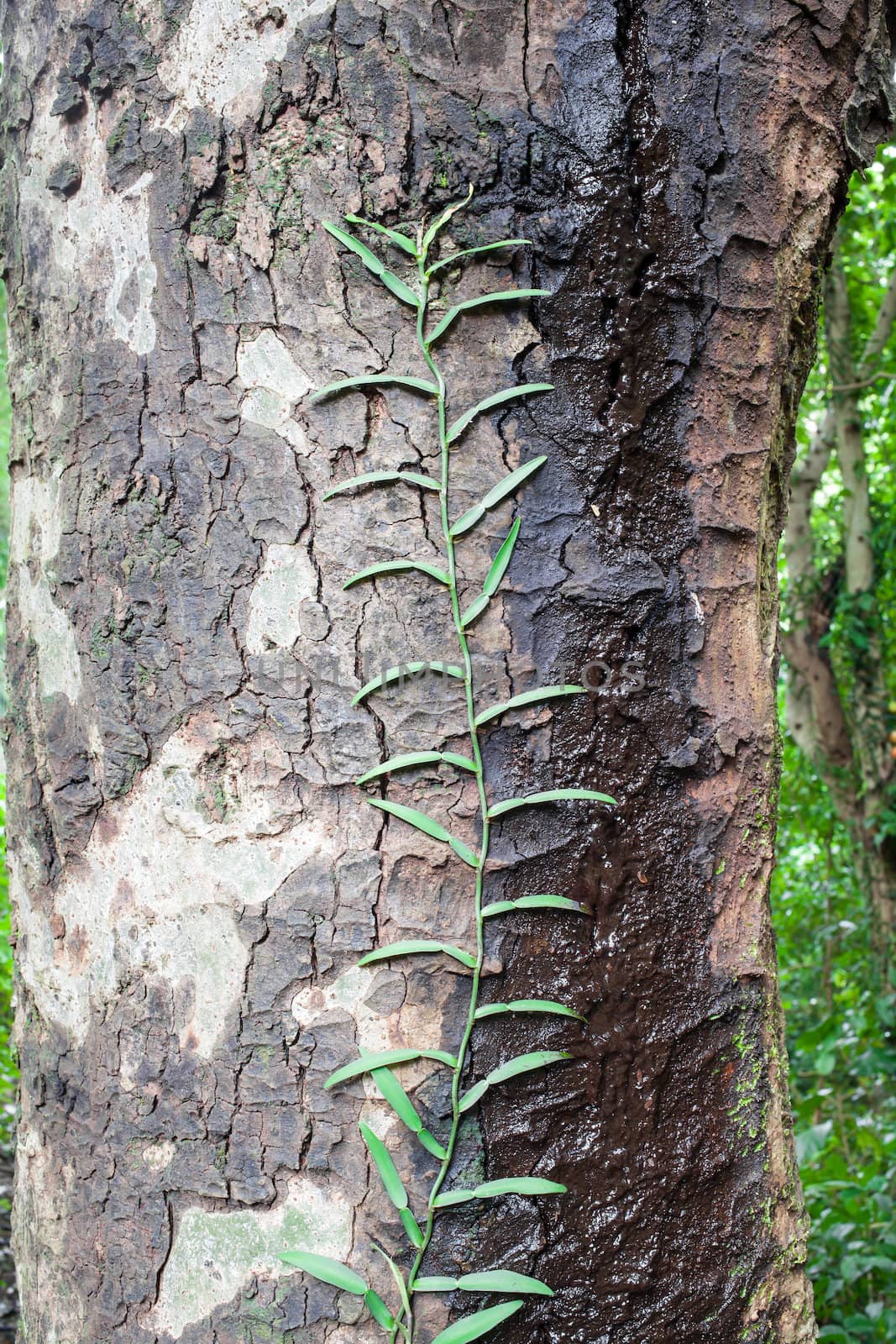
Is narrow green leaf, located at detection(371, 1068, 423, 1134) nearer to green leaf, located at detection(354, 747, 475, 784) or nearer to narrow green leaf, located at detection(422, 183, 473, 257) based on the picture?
green leaf, located at detection(354, 747, 475, 784)

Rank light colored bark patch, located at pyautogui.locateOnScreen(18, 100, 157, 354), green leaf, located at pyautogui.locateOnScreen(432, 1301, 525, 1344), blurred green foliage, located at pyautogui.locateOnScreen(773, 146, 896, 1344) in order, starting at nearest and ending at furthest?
1. green leaf, located at pyautogui.locateOnScreen(432, 1301, 525, 1344)
2. light colored bark patch, located at pyautogui.locateOnScreen(18, 100, 157, 354)
3. blurred green foliage, located at pyautogui.locateOnScreen(773, 146, 896, 1344)

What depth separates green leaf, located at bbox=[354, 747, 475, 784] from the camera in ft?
2.43

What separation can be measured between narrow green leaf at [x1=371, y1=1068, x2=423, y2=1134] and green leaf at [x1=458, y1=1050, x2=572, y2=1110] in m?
0.03

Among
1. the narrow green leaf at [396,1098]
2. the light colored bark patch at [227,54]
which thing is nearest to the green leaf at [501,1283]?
the narrow green leaf at [396,1098]

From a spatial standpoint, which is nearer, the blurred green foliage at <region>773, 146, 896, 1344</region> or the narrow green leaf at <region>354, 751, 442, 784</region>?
the narrow green leaf at <region>354, 751, 442, 784</region>

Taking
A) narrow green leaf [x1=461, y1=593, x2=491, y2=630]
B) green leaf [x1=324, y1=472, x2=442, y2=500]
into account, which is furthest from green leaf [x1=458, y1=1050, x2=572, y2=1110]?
green leaf [x1=324, y1=472, x2=442, y2=500]

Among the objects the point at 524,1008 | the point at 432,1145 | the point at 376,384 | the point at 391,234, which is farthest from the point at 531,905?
the point at 391,234

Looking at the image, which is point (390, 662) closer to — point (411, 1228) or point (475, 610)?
point (475, 610)

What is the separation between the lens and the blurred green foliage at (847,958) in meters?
2.49

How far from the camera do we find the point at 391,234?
2.51 feet

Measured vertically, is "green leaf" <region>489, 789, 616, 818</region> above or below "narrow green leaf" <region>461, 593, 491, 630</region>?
below

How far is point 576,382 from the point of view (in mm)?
785

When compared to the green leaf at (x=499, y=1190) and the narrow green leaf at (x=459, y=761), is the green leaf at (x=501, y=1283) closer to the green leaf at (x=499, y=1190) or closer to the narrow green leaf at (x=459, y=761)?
the green leaf at (x=499, y=1190)

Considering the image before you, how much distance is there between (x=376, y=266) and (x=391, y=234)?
29 millimetres
